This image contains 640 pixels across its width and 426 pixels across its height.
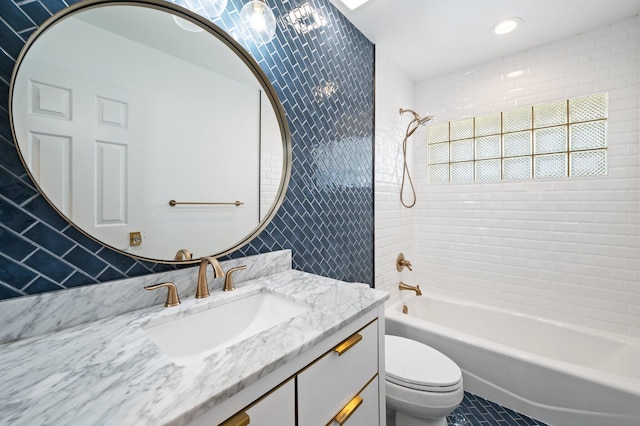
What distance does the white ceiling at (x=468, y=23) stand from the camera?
1703 millimetres

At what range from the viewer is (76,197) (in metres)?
0.78

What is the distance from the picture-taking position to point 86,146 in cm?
80

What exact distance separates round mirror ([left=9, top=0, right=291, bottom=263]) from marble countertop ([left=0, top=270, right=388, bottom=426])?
0.29 metres

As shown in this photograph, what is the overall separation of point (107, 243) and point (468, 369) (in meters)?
2.10

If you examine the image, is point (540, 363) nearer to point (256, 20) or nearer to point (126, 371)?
point (126, 371)

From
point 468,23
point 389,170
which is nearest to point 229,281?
point 389,170

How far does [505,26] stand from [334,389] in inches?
97.8

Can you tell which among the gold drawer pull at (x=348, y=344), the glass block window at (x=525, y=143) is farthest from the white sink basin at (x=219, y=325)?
the glass block window at (x=525, y=143)

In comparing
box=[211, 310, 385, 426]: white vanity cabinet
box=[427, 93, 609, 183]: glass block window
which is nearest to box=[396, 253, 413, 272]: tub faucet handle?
box=[427, 93, 609, 183]: glass block window

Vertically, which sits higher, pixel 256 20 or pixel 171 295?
pixel 256 20

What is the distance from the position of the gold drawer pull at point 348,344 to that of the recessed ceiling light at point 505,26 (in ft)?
7.45

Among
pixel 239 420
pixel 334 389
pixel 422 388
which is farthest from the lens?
pixel 422 388

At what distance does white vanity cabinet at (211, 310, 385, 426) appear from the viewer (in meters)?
0.61

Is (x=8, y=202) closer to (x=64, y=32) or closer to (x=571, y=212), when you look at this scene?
(x=64, y=32)
